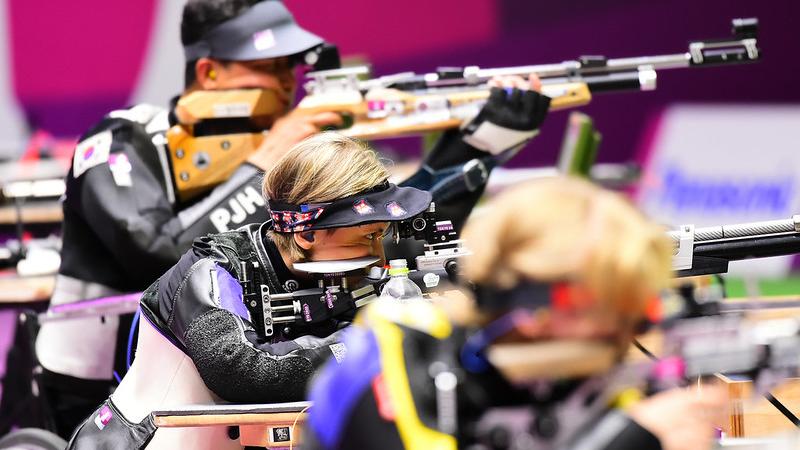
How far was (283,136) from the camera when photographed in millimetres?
4137

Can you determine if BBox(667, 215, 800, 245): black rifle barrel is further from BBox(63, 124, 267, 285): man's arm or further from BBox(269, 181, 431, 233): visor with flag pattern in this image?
BBox(63, 124, 267, 285): man's arm

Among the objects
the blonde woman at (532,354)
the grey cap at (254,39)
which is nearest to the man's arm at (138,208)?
the grey cap at (254,39)

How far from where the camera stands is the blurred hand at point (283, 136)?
4.12 m

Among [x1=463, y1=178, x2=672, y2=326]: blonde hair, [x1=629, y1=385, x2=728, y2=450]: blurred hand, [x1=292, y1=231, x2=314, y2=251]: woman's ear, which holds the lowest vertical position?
[x1=292, y1=231, x2=314, y2=251]: woman's ear

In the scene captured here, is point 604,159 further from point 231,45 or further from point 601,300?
point 601,300

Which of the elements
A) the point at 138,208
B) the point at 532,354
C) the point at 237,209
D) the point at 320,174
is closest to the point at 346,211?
the point at 320,174

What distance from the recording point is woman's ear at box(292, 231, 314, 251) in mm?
3117

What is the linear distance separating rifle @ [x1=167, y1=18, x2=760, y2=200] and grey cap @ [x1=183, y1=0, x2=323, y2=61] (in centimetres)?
13

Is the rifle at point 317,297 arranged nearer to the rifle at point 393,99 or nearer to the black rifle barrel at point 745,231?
the black rifle barrel at point 745,231

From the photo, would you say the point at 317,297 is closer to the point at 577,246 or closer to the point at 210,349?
the point at 210,349

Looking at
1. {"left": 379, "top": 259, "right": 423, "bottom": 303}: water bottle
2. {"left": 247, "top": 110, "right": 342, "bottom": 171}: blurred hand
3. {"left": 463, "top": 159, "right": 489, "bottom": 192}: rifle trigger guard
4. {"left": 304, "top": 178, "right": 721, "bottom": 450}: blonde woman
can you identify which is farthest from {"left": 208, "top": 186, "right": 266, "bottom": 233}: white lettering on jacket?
{"left": 304, "top": 178, "right": 721, "bottom": 450}: blonde woman

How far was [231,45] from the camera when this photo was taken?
4.24 m

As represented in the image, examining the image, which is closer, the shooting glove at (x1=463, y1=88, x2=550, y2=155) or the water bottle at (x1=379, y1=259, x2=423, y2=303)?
the water bottle at (x1=379, y1=259, x2=423, y2=303)

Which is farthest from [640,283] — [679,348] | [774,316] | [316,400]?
[774,316]
